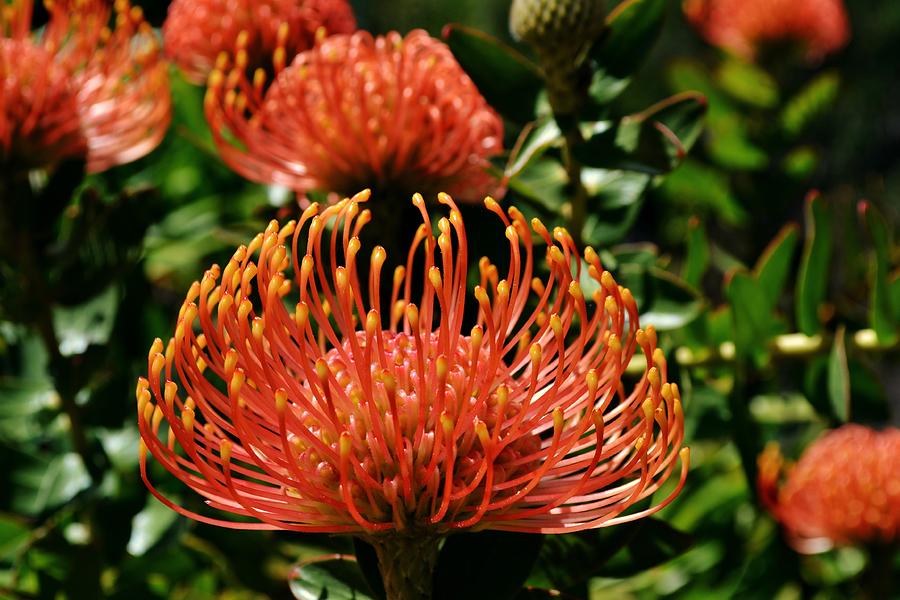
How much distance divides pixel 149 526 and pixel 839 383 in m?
0.61

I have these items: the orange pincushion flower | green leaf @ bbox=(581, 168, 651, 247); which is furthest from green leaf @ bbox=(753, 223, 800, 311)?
the orange pincushion flower

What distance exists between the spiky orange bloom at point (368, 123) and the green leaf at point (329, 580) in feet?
0.99

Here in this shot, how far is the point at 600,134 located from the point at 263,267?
1.06 ft

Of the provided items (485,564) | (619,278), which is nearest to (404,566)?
(485,564)

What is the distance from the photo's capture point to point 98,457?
89 centimetres

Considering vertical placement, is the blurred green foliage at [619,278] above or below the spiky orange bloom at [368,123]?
below

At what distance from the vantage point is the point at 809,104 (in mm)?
1311

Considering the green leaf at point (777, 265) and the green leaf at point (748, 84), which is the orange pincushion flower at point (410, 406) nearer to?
the green leaf at point (777, 265)

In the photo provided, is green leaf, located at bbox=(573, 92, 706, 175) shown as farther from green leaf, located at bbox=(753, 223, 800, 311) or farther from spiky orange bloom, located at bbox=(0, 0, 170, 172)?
spiky orange bloom, located at bbox=(0, 0, 170, 172)

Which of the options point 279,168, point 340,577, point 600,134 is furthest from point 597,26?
point 340,577

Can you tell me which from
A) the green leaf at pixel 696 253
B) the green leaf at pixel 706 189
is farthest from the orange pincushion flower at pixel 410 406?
the green leaf at pixel 706 189

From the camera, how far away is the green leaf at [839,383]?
849 mm

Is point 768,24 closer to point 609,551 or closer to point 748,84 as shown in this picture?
point 748,84

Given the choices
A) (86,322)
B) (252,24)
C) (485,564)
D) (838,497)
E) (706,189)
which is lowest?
(838,497)
